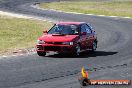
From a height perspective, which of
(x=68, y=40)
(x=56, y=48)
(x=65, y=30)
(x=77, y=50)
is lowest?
(x=77, y=50)

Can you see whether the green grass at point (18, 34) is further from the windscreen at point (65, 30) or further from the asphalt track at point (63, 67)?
the asphalt track at point (63, 67)

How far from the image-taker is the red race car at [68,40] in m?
21.4

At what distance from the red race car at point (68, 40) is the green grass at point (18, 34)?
2.40 metres

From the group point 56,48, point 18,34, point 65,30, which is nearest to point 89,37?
point 65,30

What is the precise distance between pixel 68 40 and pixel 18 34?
10.8 metres

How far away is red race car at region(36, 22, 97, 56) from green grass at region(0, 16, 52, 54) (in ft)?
7.89

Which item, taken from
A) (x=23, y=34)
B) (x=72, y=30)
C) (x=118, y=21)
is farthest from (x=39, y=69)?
(x=118, y=21)

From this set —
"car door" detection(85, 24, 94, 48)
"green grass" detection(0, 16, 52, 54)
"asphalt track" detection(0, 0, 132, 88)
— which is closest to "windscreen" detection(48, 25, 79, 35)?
"car door" detection(85, 24, 94, 48)

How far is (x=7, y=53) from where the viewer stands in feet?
73.8

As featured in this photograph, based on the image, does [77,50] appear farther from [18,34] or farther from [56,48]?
[18,34]

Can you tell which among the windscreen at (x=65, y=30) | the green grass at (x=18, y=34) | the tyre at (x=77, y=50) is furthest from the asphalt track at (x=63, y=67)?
the green grass at (x=18, y=34)

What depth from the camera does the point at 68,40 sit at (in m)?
21.5

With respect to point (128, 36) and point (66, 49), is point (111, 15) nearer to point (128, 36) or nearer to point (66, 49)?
point (128, 36)

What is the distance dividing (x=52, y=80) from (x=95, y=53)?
826cm
